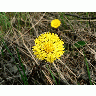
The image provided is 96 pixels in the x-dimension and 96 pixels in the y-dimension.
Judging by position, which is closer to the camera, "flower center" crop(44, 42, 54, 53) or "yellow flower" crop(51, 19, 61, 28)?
"flower center" crop(44, 42, 54, 53)

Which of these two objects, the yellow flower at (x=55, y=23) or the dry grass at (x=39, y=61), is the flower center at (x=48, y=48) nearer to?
the dry grass at (x=39, y=61)

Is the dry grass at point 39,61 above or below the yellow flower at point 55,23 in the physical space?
below

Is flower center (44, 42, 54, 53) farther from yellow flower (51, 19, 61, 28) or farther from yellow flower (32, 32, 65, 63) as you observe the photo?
yellow flower (51, 19, 61, 28)

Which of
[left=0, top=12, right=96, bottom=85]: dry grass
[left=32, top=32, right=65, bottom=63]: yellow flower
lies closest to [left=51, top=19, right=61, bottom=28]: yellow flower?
[left=0, top=12, right=96, bottom=85]: dry grass

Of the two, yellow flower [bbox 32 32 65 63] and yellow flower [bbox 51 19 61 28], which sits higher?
yellow flower [bbox 51 19 61 28]

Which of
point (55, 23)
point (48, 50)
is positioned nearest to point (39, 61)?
point (48, 50)

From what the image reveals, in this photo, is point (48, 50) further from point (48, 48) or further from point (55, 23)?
point (55, 23)

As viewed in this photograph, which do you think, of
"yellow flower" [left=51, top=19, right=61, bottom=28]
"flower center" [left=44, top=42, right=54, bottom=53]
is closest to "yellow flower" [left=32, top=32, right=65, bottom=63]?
"flower center" [left=44, top=42, right=54, bottom=53]

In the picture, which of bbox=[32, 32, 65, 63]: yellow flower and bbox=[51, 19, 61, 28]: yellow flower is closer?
bbox=[32, 32, 65, 63]: yellow flower

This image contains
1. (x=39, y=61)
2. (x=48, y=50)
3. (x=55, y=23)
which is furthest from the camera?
(x=55, y=23)

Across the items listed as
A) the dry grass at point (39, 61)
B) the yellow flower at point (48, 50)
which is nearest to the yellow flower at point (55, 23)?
the dry grass at point (39, 61)

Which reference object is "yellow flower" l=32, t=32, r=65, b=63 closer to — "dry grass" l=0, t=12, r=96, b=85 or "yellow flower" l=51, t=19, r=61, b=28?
"dry grass" l=0, t=12, r=96, b=85

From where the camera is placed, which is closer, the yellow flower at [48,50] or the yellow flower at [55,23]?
the yellow flower at [48,50]
